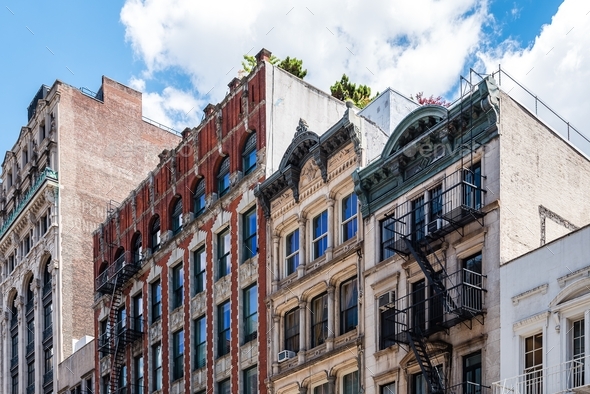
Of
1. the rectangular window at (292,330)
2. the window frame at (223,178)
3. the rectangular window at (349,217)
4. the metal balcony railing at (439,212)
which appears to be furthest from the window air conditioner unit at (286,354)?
the window frame at (223,178)

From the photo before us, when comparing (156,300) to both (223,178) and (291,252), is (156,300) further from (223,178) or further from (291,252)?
(291,252)

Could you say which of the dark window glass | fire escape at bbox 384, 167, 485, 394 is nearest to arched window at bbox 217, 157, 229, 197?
the dark window glass

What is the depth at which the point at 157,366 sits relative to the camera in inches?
2148

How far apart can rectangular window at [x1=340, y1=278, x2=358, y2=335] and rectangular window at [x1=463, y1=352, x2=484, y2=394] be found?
6.57 m

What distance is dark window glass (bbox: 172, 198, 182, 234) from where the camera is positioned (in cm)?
5516

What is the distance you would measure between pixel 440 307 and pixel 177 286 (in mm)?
20467

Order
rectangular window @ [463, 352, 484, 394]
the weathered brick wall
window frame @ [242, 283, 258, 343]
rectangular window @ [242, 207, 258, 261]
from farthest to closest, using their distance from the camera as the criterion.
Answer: the weathered brick wall → rectangular window @ [242, 207, 258, 261] → window frame @ [242, 283, 258, 343] → rectangular window @ [463, 352, 484, 394]

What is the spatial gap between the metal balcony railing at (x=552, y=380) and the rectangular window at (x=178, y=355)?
73.6 feet

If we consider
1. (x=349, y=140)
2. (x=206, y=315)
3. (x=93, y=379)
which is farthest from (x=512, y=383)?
(x=93, y=379)

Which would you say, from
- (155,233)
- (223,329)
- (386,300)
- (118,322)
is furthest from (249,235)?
(118,322)

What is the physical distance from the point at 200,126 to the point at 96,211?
24736 mm

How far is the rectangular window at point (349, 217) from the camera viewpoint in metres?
42.0

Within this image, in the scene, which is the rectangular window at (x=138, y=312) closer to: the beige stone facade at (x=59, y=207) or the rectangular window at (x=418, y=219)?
the beige stone facade at (x=59, y=207)

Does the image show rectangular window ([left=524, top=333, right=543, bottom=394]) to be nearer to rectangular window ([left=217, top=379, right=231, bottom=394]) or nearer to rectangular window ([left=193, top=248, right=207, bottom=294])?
rectangular window ([left=217, top=379, right=231, bottom=394])
